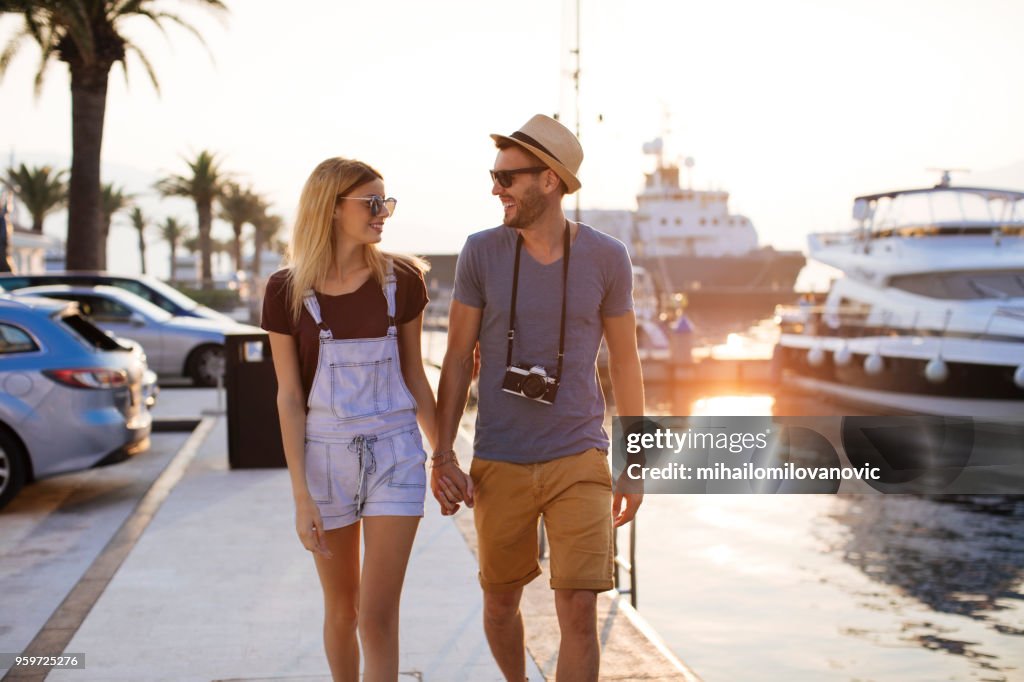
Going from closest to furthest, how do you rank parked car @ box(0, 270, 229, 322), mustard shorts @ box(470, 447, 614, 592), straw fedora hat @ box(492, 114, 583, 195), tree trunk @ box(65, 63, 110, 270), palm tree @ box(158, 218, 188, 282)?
1. mustard shorts @ box(470, 447, 614, 592)
2. straw fedora hat @ box(492, 114, 583, 195)
3. parked car @ box(0, 270, 229, 322)
4. tree trunk @ box(65, 63, 110, 270)
5. palm tree @ box(158, 218, 188, 282)

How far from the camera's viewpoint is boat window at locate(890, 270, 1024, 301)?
25.8m

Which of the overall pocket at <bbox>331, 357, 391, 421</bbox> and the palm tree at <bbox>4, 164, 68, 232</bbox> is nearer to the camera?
the overall pocket at <bbox>331, 357, 391, 421</bbox>

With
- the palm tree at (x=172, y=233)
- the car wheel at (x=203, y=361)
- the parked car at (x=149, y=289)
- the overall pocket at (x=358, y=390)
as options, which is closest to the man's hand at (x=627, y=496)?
the overall pocket at (x=358, y=390)

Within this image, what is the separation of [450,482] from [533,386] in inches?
16.9

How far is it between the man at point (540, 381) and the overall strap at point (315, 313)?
→ 472 millimetres

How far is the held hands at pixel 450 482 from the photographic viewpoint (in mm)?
3963

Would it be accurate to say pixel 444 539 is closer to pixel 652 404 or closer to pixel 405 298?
pixel 405 298

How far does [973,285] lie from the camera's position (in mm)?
26188

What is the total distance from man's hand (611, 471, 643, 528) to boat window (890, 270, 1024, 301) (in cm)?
2330

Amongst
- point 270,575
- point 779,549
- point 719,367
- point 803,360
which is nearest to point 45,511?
point 270,575

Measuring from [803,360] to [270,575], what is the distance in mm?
23283

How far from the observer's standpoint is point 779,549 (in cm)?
1061
